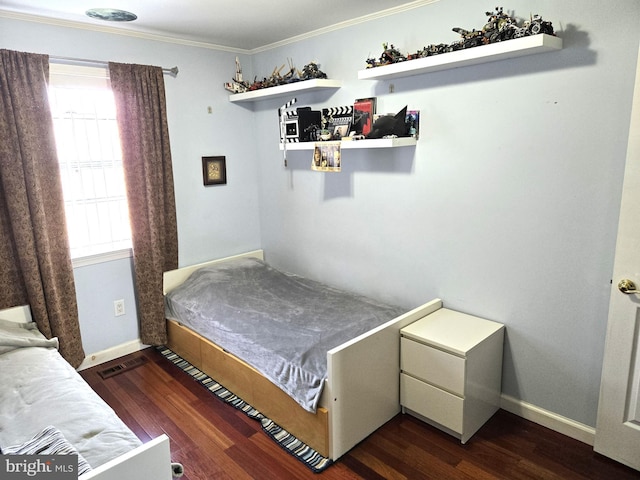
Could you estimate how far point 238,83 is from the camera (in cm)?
363

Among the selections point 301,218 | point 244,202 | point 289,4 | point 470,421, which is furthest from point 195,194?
point 470,421

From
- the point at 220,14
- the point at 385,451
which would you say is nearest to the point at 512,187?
the point at 385,451

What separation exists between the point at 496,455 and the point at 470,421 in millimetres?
192

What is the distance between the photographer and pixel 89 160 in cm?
309

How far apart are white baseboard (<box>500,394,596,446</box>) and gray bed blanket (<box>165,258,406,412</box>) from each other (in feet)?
2.64

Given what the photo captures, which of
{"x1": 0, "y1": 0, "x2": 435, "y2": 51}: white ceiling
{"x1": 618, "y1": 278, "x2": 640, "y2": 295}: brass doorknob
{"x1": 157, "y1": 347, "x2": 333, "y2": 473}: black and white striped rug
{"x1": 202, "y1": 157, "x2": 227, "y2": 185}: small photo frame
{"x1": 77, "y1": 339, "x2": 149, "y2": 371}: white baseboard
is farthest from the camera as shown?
{"x1": 202, "y1": 157, "x2": 227, "y2": 185}: small photo frame

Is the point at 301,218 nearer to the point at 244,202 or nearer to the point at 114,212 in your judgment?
the point at 244,202

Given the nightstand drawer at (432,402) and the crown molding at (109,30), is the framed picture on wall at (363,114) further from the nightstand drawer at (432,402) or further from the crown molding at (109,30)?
the nightstand drawer at (432,402)

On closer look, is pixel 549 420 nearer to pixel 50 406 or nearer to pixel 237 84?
pixel 50 406

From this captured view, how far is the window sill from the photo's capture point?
3.04 meters

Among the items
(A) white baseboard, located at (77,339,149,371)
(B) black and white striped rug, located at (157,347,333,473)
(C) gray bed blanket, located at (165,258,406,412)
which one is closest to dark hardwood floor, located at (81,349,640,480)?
(B) black and white striped rug, located at (157,347,333,473)

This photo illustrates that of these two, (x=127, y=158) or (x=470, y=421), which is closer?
(x=470, y=421)

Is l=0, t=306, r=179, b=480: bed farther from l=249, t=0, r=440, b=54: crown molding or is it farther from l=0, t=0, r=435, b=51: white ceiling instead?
l=249, t=0, r=440, b=54: crown molding

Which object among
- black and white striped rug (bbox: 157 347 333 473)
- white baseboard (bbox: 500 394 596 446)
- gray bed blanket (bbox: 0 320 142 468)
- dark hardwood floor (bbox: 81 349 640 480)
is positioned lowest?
dark hardwood floor (bbox: 81 349 640 480)
